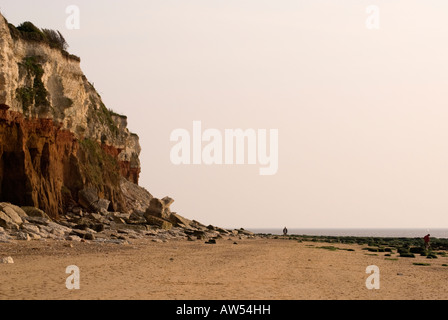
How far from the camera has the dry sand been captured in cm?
1295

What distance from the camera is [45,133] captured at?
3919 cm

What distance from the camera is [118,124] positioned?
222 feet

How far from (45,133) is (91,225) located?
9.67 m

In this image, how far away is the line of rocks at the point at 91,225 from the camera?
26.5 metres

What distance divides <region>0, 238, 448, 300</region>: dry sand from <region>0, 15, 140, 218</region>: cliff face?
13643 mm

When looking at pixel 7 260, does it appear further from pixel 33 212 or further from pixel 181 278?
pixel 33 212

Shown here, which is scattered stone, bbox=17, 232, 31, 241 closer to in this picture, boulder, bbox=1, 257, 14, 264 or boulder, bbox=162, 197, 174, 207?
boulder, bbox=1, 257, 14, 264

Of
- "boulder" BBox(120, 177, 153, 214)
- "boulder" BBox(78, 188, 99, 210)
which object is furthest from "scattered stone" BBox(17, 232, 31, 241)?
"boulder" BBox(120, 177, 153, 214)

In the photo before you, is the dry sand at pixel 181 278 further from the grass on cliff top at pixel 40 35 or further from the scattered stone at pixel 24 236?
the grass on cliff top at pixel 40 35

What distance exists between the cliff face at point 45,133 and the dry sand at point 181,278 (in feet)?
44.8

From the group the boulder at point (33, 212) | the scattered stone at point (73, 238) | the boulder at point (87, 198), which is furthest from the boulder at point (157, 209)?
the scattered stone at point (73, 238)

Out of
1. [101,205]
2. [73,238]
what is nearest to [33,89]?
[101,205]
